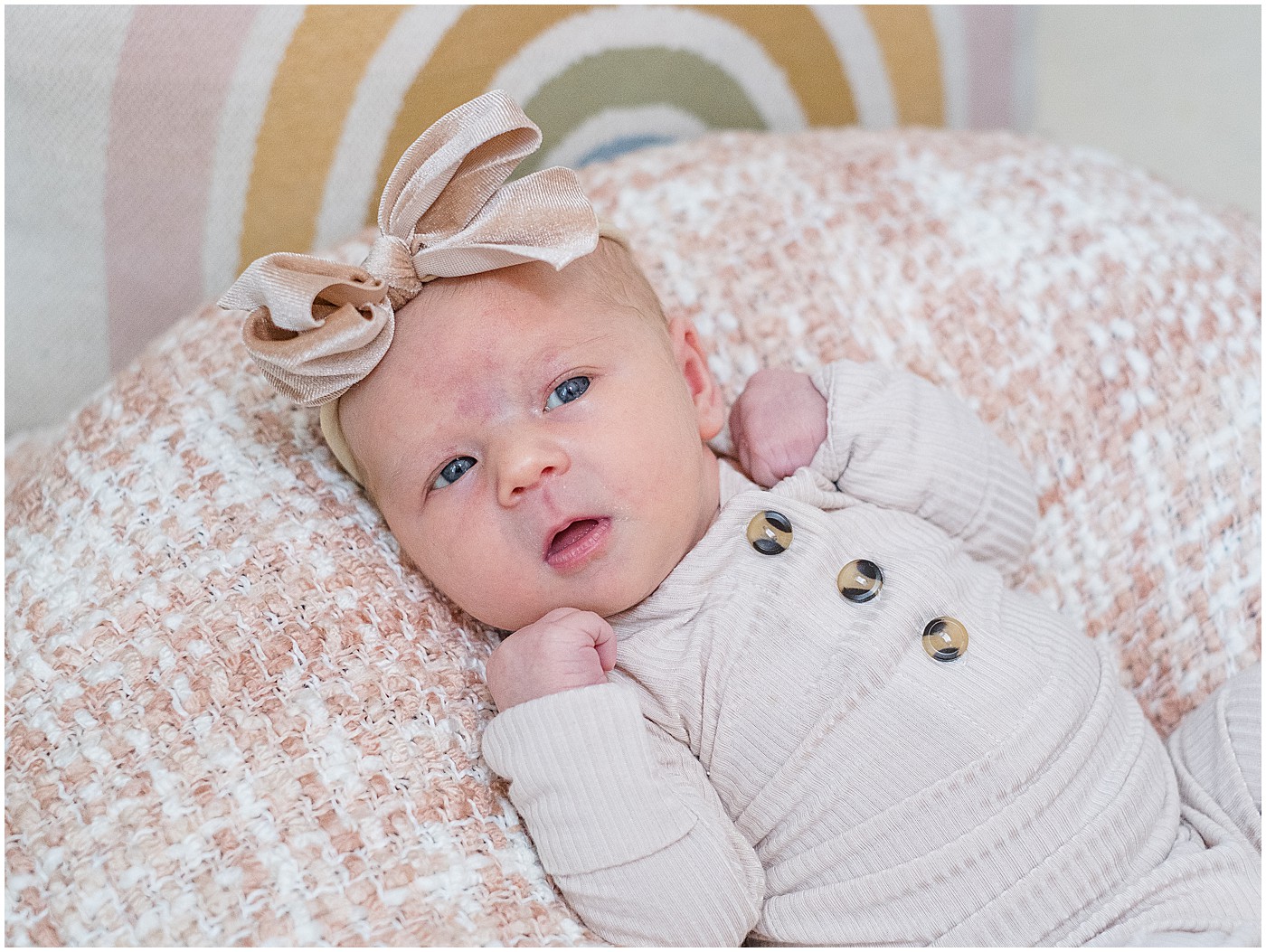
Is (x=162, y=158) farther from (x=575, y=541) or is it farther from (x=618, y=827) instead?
(x=618, y=827)

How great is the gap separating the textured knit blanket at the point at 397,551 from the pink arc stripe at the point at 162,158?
0.21 m

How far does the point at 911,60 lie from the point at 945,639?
1163 millimetres

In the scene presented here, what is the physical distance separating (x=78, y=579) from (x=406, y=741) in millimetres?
385

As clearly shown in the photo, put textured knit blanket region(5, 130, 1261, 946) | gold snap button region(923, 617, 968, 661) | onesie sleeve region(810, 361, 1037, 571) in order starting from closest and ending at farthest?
1. textured knit blanket region(5, 130, 1261, 946)
2. gold snap button region(923, 617, 968, 661)
3. onesie sleeve region(810, 361, 1037, 571)

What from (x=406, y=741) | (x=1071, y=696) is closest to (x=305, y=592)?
(x=406, y=741)

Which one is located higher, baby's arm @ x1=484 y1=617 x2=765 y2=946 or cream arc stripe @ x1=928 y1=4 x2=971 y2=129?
cream arc stripe @ x1=928 y1=4 x2=971 y2=129

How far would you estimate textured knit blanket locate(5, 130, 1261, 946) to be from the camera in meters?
1.02

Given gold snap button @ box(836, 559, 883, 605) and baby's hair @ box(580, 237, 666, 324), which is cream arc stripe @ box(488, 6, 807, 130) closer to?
baby's hair @ box(580, 237, 666, 324)

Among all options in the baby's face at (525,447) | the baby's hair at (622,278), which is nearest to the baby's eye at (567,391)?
the baby's face at (525,447)

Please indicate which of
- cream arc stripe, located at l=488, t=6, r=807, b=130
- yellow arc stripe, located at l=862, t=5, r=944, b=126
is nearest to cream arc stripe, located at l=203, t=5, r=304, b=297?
cream arc stripe, located at l=488, t=6, r=807, b=130

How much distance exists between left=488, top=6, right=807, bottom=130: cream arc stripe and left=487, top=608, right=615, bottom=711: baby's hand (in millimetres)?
798

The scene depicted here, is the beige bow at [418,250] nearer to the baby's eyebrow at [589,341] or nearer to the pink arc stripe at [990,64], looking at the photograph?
the baby's eyebrow at [589,341]

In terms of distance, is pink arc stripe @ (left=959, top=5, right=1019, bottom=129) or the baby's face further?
pink arc stripe @ (left=959, top=5, right=1019, bottom=129)

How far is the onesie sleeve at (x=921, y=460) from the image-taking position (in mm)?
1296
